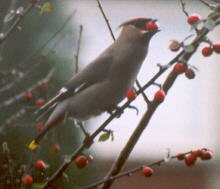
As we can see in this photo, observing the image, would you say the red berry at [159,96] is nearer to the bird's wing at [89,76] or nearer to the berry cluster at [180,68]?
the berry cluster at [180,68]

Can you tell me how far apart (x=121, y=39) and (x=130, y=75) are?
108 millimetres

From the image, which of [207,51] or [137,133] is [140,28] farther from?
[137,133]

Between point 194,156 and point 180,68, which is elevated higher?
point 180,68

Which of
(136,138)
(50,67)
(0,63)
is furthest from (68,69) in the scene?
(136,138)

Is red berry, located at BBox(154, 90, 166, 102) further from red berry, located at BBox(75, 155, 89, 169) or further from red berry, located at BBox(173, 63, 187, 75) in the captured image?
red berry, located at BBox(75, 155, 89, 169)

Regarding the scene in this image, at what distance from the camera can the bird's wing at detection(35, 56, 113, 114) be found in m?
1.11

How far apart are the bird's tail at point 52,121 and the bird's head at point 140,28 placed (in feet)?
0.62

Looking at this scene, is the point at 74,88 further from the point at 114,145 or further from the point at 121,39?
the point at 114,145

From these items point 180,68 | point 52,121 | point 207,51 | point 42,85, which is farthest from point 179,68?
point 42,85

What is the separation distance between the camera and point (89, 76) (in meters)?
1.17

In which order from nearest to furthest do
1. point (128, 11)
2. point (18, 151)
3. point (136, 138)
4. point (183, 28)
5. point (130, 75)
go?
point (136, 138), point (130, 75), point (18, 151), point (183, 28), point (128, 11)

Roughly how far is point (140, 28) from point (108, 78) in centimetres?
11

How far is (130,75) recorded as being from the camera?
112 cm

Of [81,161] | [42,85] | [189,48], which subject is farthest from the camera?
[42,85]
